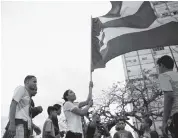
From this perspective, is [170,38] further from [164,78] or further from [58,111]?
[58,111]

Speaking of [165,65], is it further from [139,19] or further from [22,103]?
[22,103]

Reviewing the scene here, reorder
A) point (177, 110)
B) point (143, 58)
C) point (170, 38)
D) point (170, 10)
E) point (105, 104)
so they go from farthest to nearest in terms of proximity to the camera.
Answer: point (143, 58) < point (105, 104) < point (170, 10) < point (170, 38) < point (177, 110)

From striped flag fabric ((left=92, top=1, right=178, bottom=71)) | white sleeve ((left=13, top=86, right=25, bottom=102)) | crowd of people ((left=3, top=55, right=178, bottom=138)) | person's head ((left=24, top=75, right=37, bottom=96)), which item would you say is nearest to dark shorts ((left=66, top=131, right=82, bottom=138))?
crowd of people ((left=3, top=55, right=178, bottom=138))

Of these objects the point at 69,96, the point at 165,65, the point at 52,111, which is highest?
the point at 165,65

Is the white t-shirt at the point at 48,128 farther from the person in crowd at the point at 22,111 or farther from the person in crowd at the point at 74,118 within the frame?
the person in crowd at the point at 22,111

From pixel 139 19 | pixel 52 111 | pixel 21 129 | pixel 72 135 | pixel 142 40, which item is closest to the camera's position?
pixel 21 129

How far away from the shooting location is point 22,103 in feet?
11.3

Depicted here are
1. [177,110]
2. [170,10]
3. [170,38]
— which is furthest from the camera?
[170,10]

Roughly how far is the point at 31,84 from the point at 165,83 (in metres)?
2.13

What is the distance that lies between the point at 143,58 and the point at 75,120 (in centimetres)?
3843

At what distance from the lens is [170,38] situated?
476 cm

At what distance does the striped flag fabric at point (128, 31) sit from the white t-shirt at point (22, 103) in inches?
70.4

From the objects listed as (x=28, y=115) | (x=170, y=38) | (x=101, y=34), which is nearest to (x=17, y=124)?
(x=28, y=115)

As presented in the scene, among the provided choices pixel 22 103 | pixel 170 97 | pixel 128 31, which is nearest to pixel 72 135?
pixel 22 103
